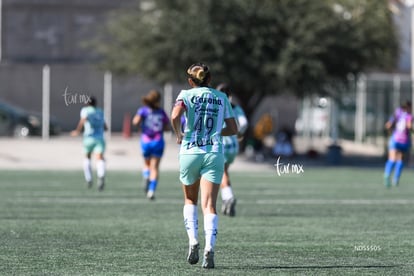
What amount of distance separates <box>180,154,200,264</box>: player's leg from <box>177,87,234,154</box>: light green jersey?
101 mm

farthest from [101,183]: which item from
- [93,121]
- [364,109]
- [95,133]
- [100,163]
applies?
[364,109]

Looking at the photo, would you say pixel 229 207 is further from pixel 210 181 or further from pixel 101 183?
pixel 101 183

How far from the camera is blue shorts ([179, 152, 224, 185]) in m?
11.9

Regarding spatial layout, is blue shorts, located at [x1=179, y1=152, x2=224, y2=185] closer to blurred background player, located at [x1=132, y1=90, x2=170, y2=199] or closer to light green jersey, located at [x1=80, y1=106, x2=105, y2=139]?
blurred background player, located at [x1=132, y1=90, x2=170, y2=199]

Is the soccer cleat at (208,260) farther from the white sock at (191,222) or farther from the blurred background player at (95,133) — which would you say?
the blurred background player at (95,133)

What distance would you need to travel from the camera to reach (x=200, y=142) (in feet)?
39.0

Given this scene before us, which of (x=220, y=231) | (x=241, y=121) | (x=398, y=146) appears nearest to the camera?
(x=220, y=231)

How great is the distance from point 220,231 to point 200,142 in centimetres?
426

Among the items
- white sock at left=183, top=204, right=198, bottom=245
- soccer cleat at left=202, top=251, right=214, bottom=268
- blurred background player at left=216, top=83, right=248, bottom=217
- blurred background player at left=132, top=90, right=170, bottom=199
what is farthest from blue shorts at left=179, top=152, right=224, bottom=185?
blurred background player at left=132, top=90, right=170, bottom=199

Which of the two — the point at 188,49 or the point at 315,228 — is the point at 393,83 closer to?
the point at 188,49

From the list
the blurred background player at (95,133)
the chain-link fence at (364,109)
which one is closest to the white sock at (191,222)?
the blurred background player at (95,133)

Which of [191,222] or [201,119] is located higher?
[201,119]

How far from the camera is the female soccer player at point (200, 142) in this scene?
465 inches

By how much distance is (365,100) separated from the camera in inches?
1997
